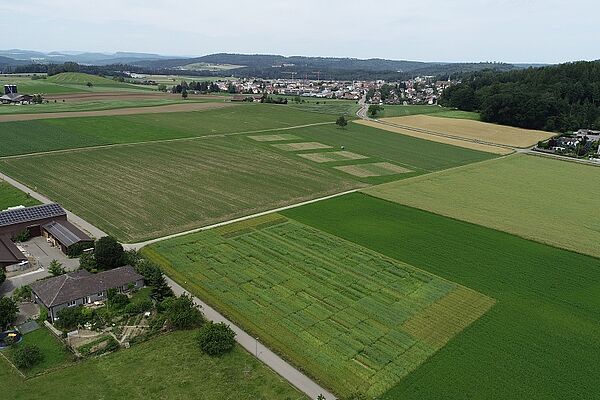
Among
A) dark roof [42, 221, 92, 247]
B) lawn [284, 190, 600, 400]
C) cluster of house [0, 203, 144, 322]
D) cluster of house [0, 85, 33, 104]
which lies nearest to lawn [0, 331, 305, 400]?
cluster of house [0, 203, 144, 322]

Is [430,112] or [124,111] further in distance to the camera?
[430,112]

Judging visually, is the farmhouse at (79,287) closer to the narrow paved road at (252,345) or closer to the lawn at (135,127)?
the narrow paved road at (252,345)

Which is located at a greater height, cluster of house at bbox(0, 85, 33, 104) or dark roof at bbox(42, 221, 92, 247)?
cluster of house at bbox(0, 85, 33, 104)

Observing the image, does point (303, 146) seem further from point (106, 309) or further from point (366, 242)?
point (106, 309)

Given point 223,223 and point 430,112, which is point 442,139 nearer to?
point 430,112

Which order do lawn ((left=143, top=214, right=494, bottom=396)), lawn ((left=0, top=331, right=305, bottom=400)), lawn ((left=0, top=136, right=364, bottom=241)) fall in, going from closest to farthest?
lawn ((left=0, top=331, right=305, bottom=400)) < lawn ((left=143, top=214, right=494, bottom=396)) < lawn ((left=0, top=136, right=364, bottom=241))

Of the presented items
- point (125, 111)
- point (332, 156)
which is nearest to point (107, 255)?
point (332, 156)

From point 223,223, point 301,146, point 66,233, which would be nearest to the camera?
point 66,233

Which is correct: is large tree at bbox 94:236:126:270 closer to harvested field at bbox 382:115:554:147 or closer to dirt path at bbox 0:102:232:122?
dirt path at bbox 0:102:232:122
